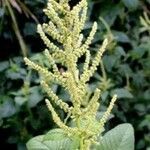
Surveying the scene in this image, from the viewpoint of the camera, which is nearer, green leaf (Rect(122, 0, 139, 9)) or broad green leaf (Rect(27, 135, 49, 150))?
broad green leaf (Rect(27, 135, 49, 150))

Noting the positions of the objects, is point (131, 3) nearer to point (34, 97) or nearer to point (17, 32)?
point (17, 32)

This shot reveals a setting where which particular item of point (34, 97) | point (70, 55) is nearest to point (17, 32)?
point (34, 97)

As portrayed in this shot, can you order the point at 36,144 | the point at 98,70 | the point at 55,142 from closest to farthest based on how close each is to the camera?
1. the point at 55,142
2. the point at 36,144
3. the point at 98,70

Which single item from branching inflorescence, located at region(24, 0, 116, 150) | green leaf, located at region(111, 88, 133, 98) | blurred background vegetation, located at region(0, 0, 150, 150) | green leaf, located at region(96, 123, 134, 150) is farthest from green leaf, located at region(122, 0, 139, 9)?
branching inflorescence, located at region(24, 0, 116, 150)

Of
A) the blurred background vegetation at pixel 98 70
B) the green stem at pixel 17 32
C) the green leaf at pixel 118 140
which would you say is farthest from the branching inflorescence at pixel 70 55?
the green stem at pixel 17 32

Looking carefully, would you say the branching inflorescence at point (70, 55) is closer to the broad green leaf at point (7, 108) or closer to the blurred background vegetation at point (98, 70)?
the blurred background vegetation at point (98, 70)

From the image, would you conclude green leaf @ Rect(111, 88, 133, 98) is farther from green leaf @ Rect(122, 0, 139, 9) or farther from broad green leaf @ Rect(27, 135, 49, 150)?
broad green leaf @ Rect(27, 135, 49, 150)
